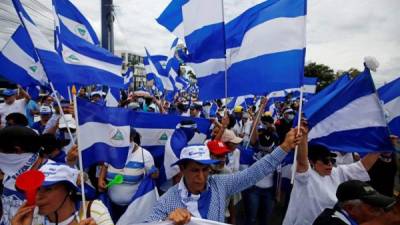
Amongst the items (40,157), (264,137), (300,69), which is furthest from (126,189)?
(264,137)

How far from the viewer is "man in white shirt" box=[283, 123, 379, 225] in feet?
9.40

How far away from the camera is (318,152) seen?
3.04 meters

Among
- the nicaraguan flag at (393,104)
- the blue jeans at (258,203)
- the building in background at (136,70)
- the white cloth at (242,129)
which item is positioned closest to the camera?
the nicaraguan flag at (393,104)

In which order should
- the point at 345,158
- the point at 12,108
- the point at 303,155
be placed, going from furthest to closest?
1. the point at 12,108
2. the point at 345,158
3. the point at 303,155

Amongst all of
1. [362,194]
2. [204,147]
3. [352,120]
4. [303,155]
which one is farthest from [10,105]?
[362,194]

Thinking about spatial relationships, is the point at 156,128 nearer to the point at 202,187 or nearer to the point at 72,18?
the point at 72,18

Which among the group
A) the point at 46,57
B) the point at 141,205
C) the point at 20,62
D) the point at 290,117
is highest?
the point at 20,62

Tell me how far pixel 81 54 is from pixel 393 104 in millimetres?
3913

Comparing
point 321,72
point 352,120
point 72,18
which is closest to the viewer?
point 352,120

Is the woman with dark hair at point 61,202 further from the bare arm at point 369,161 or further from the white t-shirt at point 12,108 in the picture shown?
the white t-shirt at point 12,108

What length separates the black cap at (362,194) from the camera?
2096mm

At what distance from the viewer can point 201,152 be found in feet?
8.20

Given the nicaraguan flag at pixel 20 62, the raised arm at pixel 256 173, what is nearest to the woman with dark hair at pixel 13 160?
the raised arm at pixel 256 173

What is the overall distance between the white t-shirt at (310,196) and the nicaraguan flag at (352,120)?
343 mm
